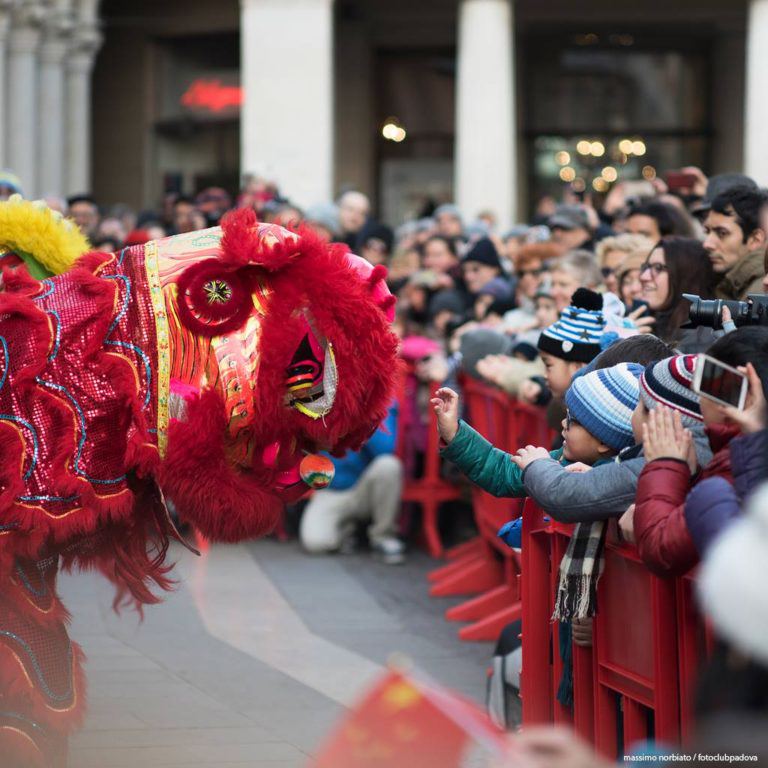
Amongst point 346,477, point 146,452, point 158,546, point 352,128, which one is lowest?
point 346,477

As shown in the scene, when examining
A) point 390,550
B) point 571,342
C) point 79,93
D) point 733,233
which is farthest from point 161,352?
point 79,93

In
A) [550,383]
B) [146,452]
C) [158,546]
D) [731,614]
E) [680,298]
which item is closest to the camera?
[731,614]

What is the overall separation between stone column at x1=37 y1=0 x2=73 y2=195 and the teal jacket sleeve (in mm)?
20397

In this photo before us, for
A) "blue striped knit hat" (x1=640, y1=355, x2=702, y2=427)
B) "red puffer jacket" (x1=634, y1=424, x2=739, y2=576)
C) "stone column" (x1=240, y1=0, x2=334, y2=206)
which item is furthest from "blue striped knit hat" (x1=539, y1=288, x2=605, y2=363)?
"stone column" (x1=240, y1=0, x2=334, y2=206)

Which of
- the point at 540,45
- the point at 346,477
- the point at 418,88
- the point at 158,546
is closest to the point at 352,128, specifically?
the point at 418,88

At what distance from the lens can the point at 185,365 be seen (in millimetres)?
4562

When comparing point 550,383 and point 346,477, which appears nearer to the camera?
point 550,383

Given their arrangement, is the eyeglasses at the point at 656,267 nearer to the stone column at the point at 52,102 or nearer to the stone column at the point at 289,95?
the stone column at the point at 289,95

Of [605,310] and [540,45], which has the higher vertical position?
[540,45]

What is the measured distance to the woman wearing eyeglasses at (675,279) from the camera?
6.69 meters

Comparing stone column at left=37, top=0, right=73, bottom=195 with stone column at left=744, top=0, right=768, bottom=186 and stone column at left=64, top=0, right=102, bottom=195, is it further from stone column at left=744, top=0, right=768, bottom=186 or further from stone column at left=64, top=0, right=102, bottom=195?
stone column at left=744, top=0, right=768, bottom=186

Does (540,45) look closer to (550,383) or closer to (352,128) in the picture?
(352,128)

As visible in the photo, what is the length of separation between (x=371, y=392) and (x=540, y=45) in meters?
24.8

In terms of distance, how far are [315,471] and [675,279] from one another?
99.8 inches
